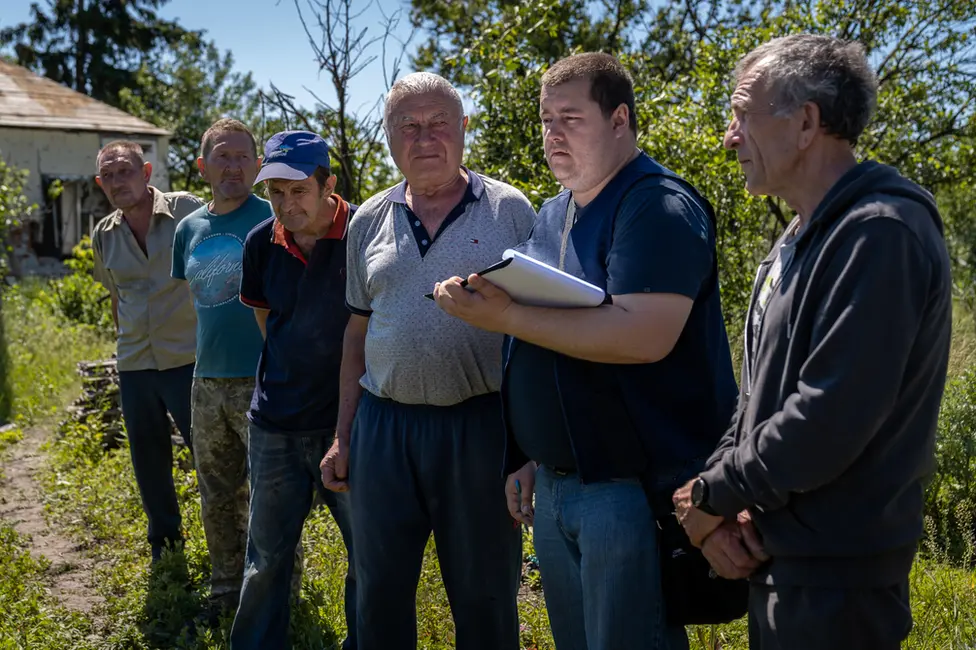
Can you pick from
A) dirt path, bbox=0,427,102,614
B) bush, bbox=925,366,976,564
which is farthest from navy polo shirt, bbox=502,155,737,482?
dirt path, bbox=0,427,102,614

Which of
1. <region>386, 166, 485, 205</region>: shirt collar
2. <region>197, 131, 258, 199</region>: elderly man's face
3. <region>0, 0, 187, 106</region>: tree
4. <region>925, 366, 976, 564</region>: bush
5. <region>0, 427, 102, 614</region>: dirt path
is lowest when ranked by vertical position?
<region>0, 427, 102, 614</region>: dirt path

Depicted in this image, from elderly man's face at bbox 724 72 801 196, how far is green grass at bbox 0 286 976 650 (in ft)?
6.17

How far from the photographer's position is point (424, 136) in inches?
117

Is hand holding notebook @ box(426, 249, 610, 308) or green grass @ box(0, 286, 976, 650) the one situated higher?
hand holding notebook @ box(426, 249, 610, 308)

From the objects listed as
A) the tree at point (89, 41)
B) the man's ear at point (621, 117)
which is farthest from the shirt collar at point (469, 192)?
the tree at point (89, 41)

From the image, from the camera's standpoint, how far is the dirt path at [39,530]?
4.78 m

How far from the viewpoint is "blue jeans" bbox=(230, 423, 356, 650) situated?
3.59m

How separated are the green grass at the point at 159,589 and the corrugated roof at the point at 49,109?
48.8 feet

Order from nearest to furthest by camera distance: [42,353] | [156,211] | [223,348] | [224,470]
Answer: [223,348] → [224,470] → [156,211] → [42,353]

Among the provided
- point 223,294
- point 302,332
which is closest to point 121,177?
point 223,294

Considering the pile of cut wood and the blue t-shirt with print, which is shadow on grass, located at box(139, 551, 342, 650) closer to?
the blue t-shirt with print

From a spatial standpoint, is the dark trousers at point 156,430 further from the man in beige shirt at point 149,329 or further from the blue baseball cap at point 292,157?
the blue baseball cap at point 292,157

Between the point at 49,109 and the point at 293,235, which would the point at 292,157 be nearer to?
the point at 293,235

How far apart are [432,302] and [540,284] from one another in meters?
0.76
